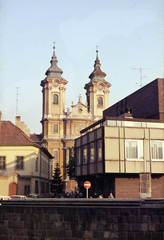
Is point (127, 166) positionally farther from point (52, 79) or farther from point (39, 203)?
point (52, 79)

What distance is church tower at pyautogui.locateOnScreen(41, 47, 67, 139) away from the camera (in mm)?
96125

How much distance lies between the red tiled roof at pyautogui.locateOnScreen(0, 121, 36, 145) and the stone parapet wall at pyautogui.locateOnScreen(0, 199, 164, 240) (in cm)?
2805

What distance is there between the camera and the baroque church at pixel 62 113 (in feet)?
315

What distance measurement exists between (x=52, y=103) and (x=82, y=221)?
272 ft

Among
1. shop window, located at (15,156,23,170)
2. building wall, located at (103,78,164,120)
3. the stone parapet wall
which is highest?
building wall, located at (103,78,164,120)

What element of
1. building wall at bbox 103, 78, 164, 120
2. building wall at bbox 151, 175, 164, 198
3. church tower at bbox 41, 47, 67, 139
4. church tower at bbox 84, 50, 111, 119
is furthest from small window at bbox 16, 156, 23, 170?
church tower at bbox 84, 50, 111, 119

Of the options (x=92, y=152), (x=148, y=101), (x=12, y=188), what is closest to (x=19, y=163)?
(x=12, y=188)

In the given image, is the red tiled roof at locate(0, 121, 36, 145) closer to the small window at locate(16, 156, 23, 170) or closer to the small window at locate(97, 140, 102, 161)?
the small window at locate(16, 156, 23, 170)

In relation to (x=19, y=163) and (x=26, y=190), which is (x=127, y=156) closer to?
(x=26, y=190)

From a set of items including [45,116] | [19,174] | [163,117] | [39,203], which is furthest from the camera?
[45,116]

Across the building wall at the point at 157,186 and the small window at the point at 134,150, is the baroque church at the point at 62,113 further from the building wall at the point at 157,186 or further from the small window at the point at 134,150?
the small window at the point at 134,150

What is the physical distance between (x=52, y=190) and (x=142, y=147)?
129 ft

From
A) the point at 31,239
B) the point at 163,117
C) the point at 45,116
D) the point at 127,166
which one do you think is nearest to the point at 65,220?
the point at 31,239

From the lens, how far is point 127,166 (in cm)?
3269
